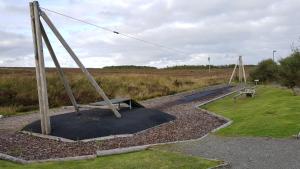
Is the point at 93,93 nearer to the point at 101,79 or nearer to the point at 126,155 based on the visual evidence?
the point at 101,79

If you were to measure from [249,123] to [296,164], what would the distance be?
7.03 metres

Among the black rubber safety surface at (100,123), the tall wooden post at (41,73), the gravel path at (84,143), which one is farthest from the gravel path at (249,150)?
the tall wooden post at (41,73)

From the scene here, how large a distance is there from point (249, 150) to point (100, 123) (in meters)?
7.00

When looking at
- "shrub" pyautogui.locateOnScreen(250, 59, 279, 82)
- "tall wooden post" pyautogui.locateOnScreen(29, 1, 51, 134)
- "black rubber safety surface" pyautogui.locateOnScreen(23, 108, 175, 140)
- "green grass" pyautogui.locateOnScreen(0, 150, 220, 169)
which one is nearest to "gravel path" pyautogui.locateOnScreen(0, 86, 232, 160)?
"black rubber safety surface" pyautogui.locateOnScreen(23, 108, 175, 140)

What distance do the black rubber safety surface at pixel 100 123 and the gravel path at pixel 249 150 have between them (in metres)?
3.66

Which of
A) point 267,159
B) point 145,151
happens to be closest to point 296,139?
point 267,159

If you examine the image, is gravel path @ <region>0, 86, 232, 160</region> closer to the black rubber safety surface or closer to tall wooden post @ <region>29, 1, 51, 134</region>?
the black rubber safety surface

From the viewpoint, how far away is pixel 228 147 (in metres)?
14.1

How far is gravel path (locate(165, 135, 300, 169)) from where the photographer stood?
37.9ft

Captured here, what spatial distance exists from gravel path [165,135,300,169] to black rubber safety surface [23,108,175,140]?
3660 millimetres

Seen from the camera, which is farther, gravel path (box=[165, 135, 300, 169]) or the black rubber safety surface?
the black rubber safety surface

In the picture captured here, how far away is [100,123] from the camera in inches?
715

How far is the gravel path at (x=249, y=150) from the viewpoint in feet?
37.9

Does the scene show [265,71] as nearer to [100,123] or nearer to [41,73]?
[100,123]
